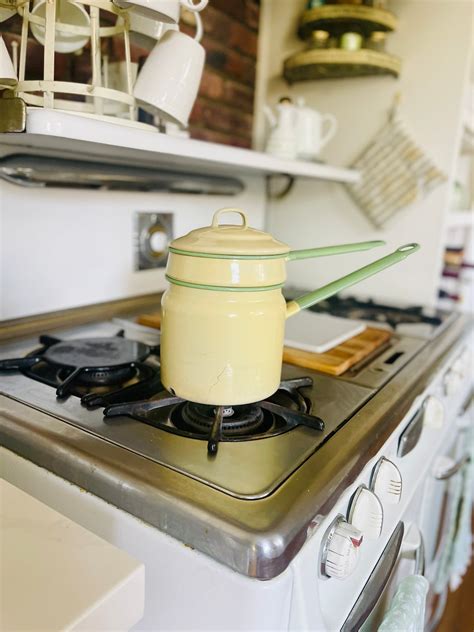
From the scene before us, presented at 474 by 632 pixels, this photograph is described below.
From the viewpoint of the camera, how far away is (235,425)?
0.68m

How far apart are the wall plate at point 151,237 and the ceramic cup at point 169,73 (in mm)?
482

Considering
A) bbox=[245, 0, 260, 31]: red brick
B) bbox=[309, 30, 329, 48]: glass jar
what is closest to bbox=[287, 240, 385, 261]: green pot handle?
bbox=[309, 30, 329, 48]: glass jar

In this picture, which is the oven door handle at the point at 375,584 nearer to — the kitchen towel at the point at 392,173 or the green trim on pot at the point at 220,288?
the green trim on pot at the point at 220,288

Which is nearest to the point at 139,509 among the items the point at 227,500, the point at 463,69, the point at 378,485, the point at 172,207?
the point at 227,500

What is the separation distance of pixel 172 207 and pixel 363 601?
0.99m

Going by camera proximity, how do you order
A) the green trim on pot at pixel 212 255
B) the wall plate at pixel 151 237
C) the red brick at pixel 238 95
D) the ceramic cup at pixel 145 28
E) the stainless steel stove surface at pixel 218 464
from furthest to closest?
the red brick at pixel 238 95 < the wall plate at pixel 151 237 < the ceramic cup at pixel 145 28 < the green trim on pot at pixel 212 255 < the stainless steel stove surface at pixel 218 464

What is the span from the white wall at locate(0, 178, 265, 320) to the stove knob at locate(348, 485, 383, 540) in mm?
737

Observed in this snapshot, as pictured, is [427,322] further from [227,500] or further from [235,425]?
[227,500]

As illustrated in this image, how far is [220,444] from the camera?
2.06ft

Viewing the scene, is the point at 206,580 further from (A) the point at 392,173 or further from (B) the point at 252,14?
(B) the point at 252,14

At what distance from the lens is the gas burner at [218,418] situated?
0.65m

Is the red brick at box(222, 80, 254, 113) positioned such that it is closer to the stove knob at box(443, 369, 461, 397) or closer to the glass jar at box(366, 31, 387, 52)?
the glass jar at box(366, 31, 387, 52)

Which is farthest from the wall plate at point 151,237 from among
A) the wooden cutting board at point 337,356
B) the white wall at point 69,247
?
the wooden cutting board at point 337,356

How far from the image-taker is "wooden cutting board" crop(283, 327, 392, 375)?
3.00 feet
